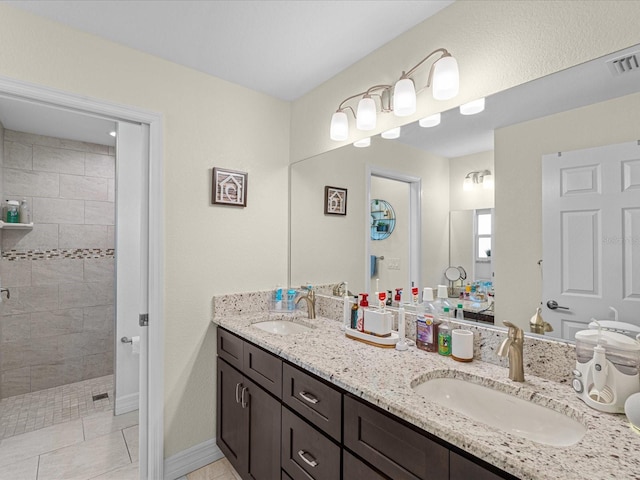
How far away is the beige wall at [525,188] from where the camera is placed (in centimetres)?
110

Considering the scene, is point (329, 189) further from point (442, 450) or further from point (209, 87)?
point (442, 450)

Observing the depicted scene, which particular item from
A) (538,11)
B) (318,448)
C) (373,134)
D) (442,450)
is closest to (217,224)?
(373,134)

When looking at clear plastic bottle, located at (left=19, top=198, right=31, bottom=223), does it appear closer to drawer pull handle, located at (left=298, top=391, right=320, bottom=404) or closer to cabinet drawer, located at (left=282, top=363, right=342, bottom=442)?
cabinet drawer, located at (left=282, top=363, right=342, bottom=442)

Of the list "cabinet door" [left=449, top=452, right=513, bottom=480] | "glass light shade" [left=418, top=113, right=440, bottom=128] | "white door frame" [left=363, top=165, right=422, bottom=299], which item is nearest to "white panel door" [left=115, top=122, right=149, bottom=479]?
"white door frame" [left=363, top=165, right=422, bottom=299]

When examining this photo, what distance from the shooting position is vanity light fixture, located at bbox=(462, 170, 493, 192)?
1.37m

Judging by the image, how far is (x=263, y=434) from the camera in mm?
1576

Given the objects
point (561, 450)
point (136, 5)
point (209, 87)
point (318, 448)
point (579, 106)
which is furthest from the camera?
point (209, 87)

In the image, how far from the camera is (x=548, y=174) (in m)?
1.18

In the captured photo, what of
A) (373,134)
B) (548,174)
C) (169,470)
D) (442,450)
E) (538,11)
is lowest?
(169,470)

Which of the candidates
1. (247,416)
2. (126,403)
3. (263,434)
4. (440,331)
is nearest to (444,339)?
(440,331)

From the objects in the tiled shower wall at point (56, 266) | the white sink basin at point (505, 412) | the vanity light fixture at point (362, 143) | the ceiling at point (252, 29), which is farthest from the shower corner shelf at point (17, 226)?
the white sink basin at point (505, 412)

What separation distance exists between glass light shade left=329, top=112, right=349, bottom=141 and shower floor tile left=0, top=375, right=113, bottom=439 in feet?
9.18

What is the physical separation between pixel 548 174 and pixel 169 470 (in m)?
2.42

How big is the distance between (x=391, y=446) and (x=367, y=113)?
1.50 m
